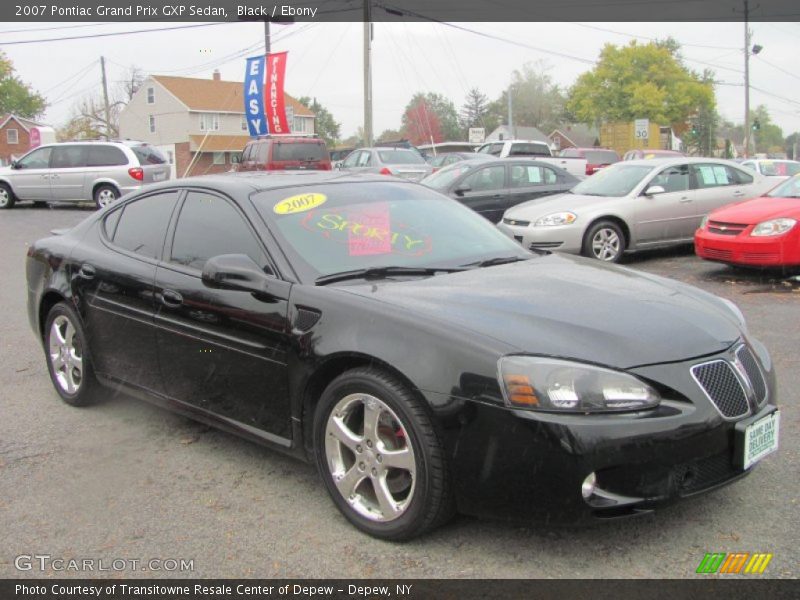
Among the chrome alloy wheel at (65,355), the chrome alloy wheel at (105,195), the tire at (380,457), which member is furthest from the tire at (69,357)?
the chrome alloy wheel at (105,195)

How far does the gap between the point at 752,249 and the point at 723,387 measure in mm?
6383

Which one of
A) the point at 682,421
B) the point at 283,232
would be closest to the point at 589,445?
the point at 682,421

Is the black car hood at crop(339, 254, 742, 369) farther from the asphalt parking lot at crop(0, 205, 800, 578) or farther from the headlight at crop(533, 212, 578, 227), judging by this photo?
the headlight at crop(533, 212, 578, 227)

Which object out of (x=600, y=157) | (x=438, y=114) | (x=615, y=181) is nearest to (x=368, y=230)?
(x=615, y=181)

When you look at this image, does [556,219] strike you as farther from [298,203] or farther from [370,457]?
[370,457]

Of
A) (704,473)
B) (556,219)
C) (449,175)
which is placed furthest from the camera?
(449,175)

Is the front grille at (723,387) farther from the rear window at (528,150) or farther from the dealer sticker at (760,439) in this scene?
the rear window at (528,150)

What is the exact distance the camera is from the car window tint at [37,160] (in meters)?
19.9

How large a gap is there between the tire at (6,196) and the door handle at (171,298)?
1899 cm

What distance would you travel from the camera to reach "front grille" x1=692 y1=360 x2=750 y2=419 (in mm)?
2918

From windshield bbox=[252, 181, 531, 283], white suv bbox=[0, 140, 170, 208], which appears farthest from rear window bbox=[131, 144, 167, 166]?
windshield bbox=[252, 181, 531, 283]

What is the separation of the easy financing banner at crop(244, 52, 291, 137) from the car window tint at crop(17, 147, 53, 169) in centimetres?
761

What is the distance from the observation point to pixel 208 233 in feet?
13.5

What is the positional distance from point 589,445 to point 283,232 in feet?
6.16
